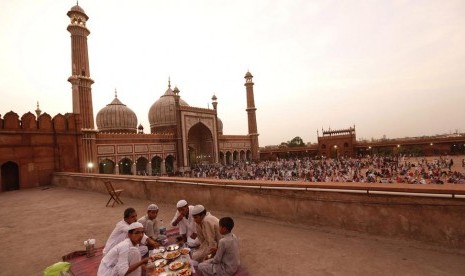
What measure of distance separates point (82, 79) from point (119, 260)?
19.7m

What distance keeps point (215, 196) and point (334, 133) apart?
1431 inches

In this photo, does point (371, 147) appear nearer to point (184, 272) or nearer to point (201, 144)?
point (201, 144)

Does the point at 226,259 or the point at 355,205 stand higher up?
the point at 355,205

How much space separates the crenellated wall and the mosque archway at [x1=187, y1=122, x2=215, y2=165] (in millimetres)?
19965

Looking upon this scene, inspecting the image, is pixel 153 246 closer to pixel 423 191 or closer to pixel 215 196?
pixel 215 196

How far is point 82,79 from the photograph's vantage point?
18.7 m

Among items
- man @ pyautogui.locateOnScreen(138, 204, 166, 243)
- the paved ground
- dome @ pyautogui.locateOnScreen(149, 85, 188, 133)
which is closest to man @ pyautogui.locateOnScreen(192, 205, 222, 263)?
the paved ground

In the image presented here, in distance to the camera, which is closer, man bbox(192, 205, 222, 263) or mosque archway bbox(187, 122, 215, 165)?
man bbox(192, 205, 222, 263)

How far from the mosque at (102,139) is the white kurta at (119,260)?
12.0 metres

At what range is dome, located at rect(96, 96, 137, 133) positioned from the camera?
94.1 feet

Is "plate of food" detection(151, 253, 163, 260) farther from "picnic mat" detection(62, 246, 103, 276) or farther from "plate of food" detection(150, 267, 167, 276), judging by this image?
"picnic mat" detection(62, 246, 103, 276)

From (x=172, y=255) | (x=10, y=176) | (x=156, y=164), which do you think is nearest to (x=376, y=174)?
(x=172, y=255)

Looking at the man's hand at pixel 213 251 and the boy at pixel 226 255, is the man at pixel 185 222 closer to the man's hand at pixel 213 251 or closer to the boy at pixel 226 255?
the man's hand at pixel 213 251

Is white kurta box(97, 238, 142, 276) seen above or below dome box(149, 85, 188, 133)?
below
